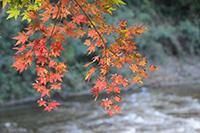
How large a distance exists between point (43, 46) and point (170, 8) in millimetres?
13489

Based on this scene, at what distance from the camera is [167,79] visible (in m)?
9.09

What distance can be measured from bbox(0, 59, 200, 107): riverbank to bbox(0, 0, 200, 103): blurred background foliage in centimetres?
23

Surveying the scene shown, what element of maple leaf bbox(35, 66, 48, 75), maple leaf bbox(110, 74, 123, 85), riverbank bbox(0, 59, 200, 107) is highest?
riverbank bbox(0, 59, 200, 107)

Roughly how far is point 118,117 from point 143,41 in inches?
233

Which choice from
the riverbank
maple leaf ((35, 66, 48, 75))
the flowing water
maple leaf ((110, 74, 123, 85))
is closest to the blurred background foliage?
the riverbank

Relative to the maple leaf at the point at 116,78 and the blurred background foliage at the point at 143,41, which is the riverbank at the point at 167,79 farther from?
the maple leaf at the point at 116,78

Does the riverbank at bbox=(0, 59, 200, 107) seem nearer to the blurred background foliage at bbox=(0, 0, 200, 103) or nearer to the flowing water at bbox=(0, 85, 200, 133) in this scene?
the blurred background foliage at bbox=(0, 0, 200, 103)

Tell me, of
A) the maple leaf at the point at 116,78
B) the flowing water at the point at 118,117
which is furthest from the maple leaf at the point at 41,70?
the flowing water at the point at 118,117

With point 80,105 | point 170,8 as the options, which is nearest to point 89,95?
point 80,105

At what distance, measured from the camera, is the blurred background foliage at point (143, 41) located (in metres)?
6.72

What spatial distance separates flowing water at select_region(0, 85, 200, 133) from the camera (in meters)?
4.14

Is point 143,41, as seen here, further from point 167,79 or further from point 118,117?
point 118,117

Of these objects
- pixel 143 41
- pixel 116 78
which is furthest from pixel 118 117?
pixel 143 41

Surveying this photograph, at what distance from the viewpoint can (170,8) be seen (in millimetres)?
13344
